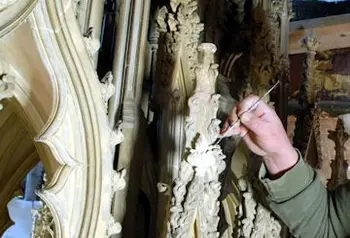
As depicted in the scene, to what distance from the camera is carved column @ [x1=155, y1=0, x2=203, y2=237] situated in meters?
1.51

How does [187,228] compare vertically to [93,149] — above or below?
below

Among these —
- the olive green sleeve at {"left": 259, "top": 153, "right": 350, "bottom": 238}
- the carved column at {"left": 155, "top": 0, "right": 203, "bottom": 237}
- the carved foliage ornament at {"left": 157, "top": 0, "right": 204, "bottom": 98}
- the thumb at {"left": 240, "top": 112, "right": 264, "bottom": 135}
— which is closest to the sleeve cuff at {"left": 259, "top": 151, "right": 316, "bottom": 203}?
the olive green sleeve at {"left": 259, "top": 153, "right": 350, "bottom": 238}

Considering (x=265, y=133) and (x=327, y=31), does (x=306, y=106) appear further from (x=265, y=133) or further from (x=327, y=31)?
(x=327, y=31)

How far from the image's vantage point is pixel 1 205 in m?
2.42

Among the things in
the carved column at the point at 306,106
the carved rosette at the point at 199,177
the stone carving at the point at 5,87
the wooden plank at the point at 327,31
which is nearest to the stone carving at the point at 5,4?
the stone carving at the point at 5,87

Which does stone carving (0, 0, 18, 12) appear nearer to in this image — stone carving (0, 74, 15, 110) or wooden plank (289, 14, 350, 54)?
stone carving (0, 74, 15, 110)

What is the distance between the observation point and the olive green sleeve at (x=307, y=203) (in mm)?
1277

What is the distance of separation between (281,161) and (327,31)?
3.89 meters

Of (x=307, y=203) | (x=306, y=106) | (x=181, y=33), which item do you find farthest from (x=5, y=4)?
(x=306, y=106)

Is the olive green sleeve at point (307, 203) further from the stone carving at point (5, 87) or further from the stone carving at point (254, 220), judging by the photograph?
the stone carving at point (5, 87)

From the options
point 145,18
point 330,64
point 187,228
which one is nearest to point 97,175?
point 187,228

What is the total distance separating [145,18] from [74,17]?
0.42 metres

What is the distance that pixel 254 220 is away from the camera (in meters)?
1.34

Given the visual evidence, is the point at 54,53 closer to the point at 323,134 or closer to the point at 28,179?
the point at 28,179
